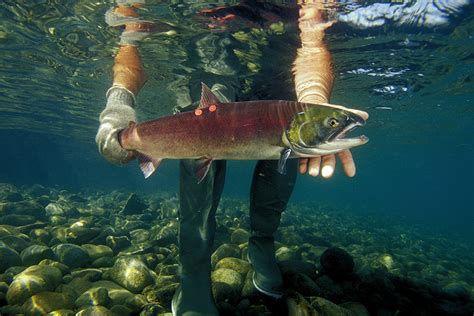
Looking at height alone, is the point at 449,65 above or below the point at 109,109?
above

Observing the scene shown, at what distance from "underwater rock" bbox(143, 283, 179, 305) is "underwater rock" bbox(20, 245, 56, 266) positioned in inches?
77.8

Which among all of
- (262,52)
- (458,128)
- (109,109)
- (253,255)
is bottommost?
(253,255)

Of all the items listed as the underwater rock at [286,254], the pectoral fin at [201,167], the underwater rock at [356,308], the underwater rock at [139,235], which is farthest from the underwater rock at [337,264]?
the underwater rock at [139,235]

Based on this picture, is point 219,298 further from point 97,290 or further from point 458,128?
point 458,128

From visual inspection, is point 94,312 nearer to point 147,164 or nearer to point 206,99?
point 147,164

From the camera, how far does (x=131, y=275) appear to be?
4.68 m

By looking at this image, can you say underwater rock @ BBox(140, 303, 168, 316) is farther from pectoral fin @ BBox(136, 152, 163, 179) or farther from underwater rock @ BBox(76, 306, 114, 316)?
pectoral fin @ BBox(136, 152, 163, 179)

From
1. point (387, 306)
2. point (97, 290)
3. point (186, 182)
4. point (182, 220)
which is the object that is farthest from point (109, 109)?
point (387, 306)

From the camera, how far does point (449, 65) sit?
13.0 metres

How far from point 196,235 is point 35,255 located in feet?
10.1

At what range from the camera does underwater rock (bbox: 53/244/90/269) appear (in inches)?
203

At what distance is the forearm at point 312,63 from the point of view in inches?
149

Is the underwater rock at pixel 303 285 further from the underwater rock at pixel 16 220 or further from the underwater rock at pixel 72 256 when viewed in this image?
the underwater rock at pixel 16 220

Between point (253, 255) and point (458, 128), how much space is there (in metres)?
34.4
